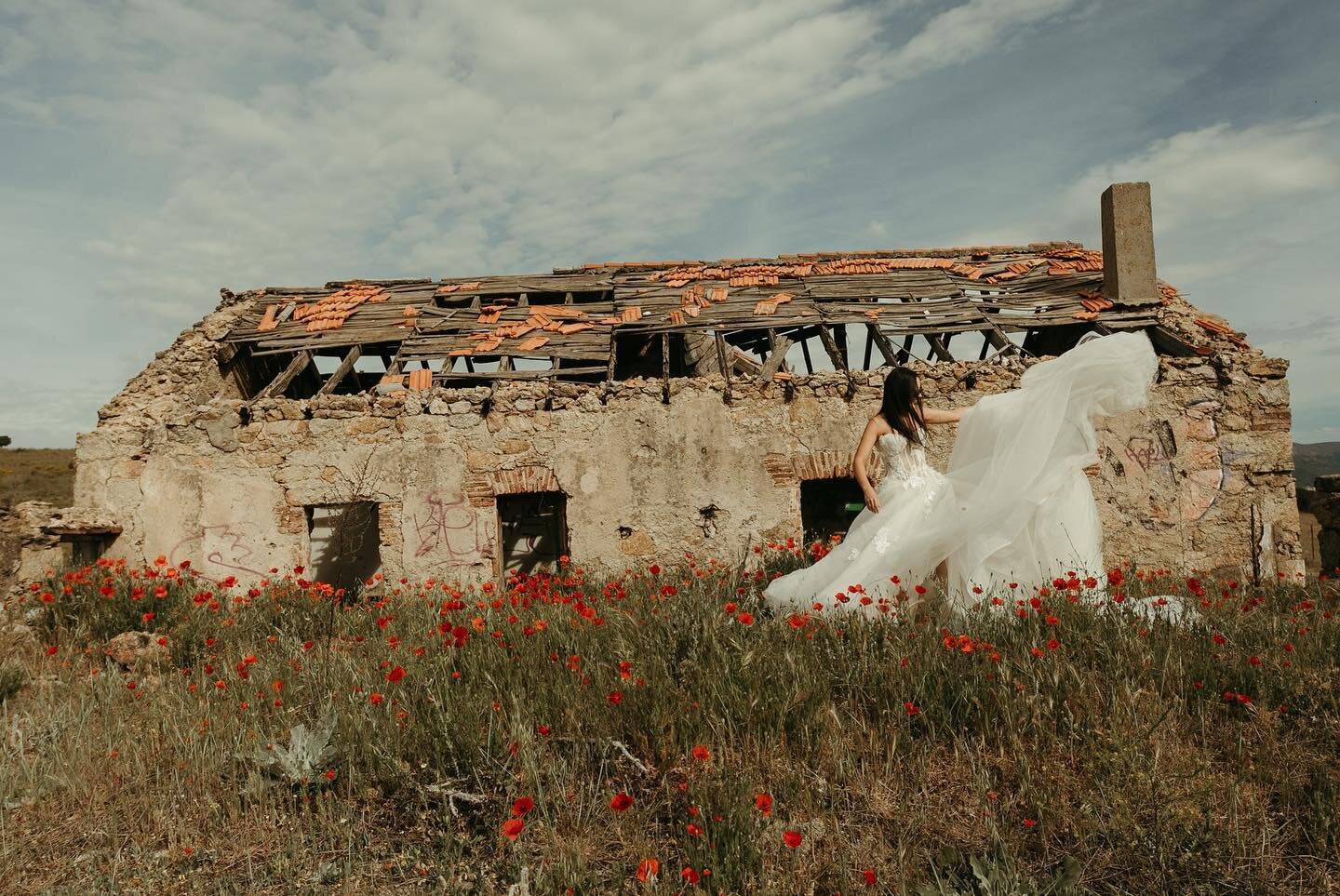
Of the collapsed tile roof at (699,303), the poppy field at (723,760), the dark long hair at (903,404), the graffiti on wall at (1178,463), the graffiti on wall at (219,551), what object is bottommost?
the poppy field at (723,760)

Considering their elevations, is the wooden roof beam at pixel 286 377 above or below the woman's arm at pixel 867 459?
above

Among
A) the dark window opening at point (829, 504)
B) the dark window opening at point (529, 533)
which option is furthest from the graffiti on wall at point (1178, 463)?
the dark window opening at point (529, 533)

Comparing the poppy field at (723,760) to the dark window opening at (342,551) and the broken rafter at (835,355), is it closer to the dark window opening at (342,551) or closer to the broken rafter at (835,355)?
the broken rafter at (835,355)

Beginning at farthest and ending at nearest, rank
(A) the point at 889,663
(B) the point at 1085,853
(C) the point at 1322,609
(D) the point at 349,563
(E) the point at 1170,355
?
(D) the point at 349,563
(E) the point at 1170,355
(C) the point at 1322,609
(A) the point at 889,663
(B) the point at 1085,853

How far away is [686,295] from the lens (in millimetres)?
10930

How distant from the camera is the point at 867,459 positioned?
5.19m

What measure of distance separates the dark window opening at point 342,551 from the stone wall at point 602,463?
1.67 m

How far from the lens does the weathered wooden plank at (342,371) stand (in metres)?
9.35

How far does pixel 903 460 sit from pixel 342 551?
27.1 ft

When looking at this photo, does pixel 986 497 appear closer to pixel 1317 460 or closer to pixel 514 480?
pixel 514 480

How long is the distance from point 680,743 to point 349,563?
29.9 feet

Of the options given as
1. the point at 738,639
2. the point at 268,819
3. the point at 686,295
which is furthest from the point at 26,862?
the point at 686,295

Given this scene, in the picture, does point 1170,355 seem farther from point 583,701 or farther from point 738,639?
point 583,701

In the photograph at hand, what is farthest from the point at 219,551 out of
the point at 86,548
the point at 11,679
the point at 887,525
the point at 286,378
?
the point at 887,525
